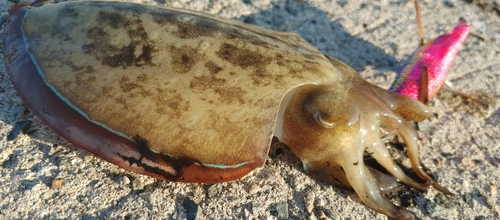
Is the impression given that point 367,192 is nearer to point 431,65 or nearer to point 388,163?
point 388,163

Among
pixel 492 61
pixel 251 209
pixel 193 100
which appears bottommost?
pixel 251 209

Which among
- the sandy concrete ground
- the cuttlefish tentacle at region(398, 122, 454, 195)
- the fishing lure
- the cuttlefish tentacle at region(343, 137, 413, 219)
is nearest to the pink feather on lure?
the fishing lure

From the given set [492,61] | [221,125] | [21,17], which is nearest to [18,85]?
[21,17]

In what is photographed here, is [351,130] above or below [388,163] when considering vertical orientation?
above

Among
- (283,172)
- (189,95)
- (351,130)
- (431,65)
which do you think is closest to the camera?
(189,95)

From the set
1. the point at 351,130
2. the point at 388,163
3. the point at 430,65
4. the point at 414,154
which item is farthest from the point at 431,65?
the point at 351,130

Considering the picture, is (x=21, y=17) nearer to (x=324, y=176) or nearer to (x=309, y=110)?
(x=309, y=110)

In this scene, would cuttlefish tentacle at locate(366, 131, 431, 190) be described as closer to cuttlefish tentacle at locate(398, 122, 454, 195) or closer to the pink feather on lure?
cuttlefish tentacle at locate(398, 122, 454, 195)
